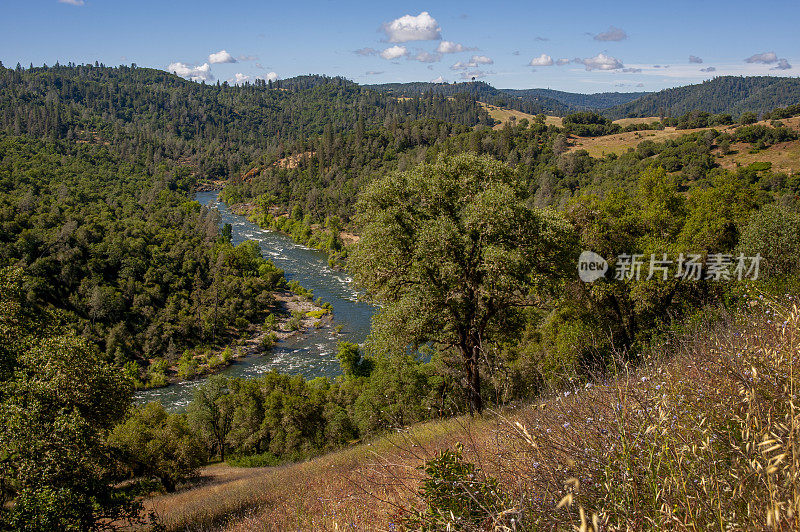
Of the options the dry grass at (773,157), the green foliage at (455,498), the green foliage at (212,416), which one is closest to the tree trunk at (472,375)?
the green foliage at (455,498)

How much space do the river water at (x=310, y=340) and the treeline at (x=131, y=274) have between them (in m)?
4.34

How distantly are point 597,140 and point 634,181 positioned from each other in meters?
58.2

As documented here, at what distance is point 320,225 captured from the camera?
105375mm

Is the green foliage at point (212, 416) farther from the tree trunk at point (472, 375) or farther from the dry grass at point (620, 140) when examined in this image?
the dry grass at point (620, 140)

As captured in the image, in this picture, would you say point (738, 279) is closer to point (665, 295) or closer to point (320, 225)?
point (665, 295)

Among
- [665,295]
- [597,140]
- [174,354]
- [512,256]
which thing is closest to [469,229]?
[512,256]

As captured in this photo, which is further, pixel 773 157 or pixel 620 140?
pixel 620 140

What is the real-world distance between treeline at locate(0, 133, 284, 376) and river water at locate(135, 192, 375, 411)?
14.2 feet

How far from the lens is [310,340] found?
52344 mm

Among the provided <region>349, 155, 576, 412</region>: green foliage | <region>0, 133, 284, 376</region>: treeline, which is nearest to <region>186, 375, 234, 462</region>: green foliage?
<region>0, 133, 284, 376</region>: treeline

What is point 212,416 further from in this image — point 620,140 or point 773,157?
point 620,140

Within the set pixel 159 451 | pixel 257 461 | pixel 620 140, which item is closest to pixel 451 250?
pixel 159 451

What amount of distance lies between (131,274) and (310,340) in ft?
83.0

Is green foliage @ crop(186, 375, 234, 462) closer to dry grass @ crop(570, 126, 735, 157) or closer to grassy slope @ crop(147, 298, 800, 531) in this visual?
A: grassy slope @ crop(147, 298, 800, 531)
